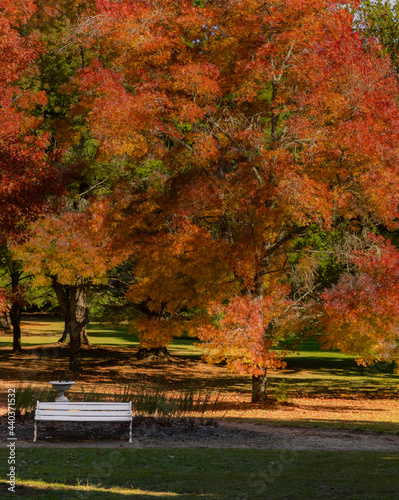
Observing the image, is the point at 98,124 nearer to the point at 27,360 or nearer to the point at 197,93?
the point at 197,93

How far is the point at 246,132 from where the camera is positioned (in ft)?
54.1

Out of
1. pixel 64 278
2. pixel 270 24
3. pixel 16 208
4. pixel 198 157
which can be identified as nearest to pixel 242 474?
pixel 16 208

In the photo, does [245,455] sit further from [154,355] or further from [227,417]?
[154,355]

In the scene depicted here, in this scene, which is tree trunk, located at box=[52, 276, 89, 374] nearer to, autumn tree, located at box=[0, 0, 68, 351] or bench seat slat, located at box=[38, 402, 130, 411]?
autumn tree, located at box=[0, 0, 68, 351]

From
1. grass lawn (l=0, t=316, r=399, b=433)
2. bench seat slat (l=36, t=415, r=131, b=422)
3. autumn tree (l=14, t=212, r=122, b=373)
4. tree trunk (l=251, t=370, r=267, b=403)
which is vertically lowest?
grass lawn (l=0, t=316, r=399, b=433)

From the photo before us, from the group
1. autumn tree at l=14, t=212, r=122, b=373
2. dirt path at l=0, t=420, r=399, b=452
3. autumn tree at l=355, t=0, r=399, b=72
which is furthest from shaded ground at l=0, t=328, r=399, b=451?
autumn tree at l=355, t=0, r=399, b=72

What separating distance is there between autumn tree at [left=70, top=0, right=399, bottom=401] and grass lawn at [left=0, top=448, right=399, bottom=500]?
600cm

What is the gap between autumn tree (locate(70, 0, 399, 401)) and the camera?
15.3 meters

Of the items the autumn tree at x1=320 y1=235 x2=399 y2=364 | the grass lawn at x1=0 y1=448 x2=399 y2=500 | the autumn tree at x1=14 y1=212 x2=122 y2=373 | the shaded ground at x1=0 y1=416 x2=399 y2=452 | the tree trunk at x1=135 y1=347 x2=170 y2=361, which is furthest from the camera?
the tree trunk at x1=135 y1=347 x2=170 y2=361

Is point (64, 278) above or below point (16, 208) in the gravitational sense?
below

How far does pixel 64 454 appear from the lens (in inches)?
358

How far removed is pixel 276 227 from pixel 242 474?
9.79 metres

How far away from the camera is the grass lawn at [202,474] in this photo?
7047mm

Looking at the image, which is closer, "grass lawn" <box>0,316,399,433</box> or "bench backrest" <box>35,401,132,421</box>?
"bench backrest" <box>35,401,132,421</box>
